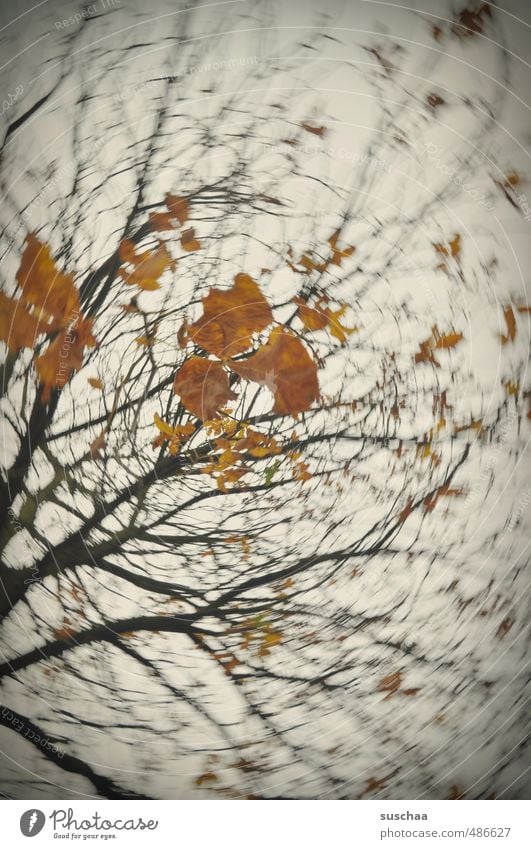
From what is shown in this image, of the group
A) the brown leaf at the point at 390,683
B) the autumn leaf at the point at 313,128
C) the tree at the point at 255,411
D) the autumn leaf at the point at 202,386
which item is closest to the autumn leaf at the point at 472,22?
the tree at the point at 255,411

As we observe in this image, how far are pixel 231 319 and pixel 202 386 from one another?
80 mm

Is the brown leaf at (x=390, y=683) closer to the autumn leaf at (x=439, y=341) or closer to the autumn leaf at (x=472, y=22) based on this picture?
the autumn leaf at (x=439, y=341)

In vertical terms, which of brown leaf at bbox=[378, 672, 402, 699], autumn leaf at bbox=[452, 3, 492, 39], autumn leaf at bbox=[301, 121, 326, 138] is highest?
autumn leaf at bbox=[452, 3, 492, 39]

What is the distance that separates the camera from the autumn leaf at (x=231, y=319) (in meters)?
0.59

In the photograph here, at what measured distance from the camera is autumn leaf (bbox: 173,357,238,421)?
0.60 m

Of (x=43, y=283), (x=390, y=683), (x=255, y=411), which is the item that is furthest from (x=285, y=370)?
(x=390, y=683)

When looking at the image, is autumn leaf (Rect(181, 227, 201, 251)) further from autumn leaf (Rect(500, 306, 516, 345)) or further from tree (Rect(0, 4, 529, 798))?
autumn leaf (Rect(500, 306, 516, 345))

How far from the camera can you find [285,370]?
60 centimetres

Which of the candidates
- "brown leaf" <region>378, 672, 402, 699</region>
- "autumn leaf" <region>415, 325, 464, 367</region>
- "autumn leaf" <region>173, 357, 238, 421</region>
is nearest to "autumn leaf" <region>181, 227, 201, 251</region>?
"autumn leaf" <region>173, 357, 238, 421</region>

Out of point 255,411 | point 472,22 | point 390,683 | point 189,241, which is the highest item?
point 472,22

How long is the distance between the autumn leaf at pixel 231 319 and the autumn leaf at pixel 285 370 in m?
0.02

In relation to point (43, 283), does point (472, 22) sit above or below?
above

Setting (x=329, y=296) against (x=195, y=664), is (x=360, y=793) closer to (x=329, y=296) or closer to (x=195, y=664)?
(x=195, y=664)

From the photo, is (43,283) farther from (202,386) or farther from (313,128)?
(313,128)
